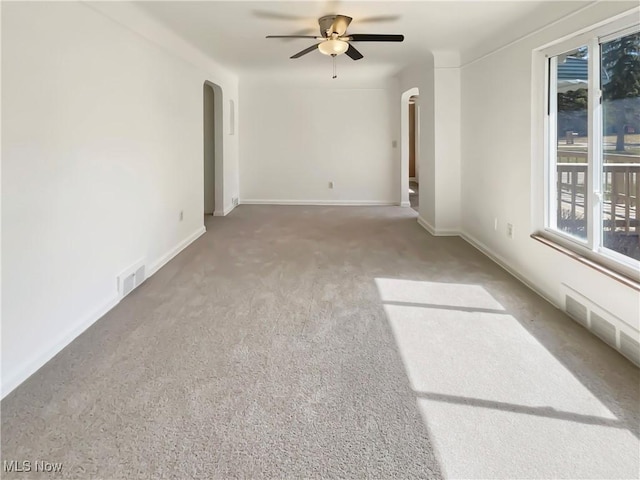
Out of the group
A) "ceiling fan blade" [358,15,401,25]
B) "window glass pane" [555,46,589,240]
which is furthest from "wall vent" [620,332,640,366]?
"ceiling fan blade" [358,15,401,25]

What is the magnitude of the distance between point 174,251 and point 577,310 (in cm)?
378

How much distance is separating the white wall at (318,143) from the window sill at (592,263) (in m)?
5.09

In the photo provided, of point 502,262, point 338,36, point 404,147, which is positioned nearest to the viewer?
point 338,36

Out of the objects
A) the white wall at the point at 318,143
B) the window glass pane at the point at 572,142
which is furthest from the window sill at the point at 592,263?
the white wall at the point at 318,143

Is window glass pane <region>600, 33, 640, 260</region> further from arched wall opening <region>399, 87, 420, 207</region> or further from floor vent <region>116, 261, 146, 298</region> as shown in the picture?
arched wall opening <region>399, 87, 420, 207</region>

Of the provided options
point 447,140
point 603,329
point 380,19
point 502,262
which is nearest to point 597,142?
point 603,329

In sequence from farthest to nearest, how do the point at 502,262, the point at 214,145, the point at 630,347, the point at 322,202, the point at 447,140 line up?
the point at 322,202, the point at 214,145, the point at 447,140, the point at 502,262, the point at 630,347

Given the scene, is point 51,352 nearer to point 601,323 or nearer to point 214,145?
point 601,323

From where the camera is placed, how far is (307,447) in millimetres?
1688

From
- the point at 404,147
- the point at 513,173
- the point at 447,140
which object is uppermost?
the point at 404,147

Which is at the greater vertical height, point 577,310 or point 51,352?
point 577,310

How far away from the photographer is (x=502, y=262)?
13.8 ft


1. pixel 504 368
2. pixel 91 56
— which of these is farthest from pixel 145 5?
pixel 504 368

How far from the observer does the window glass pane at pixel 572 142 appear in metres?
3.01
